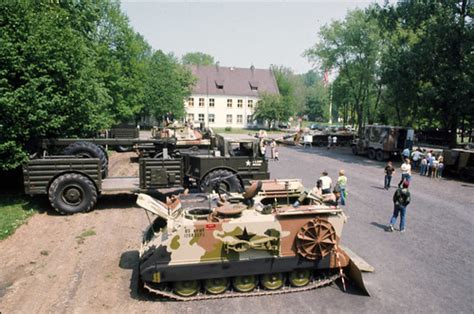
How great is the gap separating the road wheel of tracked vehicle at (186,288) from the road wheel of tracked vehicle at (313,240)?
2336mm

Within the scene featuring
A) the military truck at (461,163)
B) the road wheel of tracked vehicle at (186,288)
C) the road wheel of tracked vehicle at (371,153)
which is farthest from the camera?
the road wheel of tracked vehicle at (371,153)

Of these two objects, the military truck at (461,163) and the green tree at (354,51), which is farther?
the green tree at (354,51)

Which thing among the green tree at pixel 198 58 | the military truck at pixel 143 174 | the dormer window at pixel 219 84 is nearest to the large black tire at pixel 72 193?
the military truck at pixel 143 174

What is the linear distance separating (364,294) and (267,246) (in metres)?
2.39

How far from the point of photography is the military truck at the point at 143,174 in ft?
44.2

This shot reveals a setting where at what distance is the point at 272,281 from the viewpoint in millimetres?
8844

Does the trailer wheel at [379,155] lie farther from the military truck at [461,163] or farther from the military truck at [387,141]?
the military truck at [461,163]

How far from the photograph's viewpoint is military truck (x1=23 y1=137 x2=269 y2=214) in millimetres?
13461

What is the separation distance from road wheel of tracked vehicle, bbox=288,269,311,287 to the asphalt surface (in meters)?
0.28

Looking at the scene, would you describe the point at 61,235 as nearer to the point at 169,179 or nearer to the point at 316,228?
the point at 169,179

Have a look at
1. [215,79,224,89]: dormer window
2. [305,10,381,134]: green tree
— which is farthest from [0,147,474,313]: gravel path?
[215,79,224,89]: dormer window

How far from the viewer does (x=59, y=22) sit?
56.1 feet

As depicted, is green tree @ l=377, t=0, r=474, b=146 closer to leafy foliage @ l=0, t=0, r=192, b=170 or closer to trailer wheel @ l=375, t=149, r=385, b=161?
trailer wheel @ l=375, t=149, r=385, b=161

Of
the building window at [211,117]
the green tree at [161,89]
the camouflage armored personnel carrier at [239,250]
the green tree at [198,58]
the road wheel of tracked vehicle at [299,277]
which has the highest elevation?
the green tree at [198,58]
